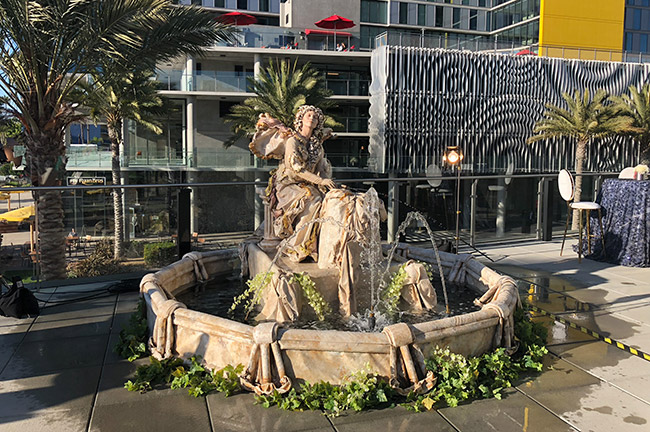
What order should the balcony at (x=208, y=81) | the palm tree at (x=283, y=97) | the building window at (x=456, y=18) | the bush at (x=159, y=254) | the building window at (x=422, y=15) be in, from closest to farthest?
the bush at (x=159, y=254)
the palm tree at (x=283, y=97)
the balcony at (x=208, y=81)
the building window at (x=422, y=15)
the building window at (x=456, y=18)

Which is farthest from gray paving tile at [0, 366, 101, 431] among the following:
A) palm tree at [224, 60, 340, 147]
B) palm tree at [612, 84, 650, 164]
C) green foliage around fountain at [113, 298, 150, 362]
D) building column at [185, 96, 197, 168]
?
palm tree at [612, 84, 650, 164]

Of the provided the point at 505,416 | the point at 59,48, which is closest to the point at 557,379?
the point at 505,416

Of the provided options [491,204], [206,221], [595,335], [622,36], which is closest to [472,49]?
[622,36]

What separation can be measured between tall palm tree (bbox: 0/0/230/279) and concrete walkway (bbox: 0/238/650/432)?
117 inches

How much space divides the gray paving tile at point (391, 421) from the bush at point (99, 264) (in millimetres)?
A: 5951

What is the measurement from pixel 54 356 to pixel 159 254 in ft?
13.1

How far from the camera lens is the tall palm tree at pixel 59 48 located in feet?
31.2

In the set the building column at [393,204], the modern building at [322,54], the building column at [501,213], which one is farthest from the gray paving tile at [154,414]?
the building column at [501,213]

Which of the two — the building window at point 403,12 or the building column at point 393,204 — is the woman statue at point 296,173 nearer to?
the building column at point 393,204

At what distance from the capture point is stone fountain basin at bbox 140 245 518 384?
493 cm

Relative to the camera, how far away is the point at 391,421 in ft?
15.0

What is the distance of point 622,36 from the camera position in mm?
57125

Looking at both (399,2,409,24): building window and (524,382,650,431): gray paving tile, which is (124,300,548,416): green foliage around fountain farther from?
(399,2,409,24): building window

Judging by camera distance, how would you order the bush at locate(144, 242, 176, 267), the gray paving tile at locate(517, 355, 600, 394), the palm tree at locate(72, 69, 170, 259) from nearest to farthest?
the gray paving tile at locate(517, 355, 600, 394) < the bush at locate(144, 242, 176, 267) < the palm tree at locate(72, 69, 170, 259)
